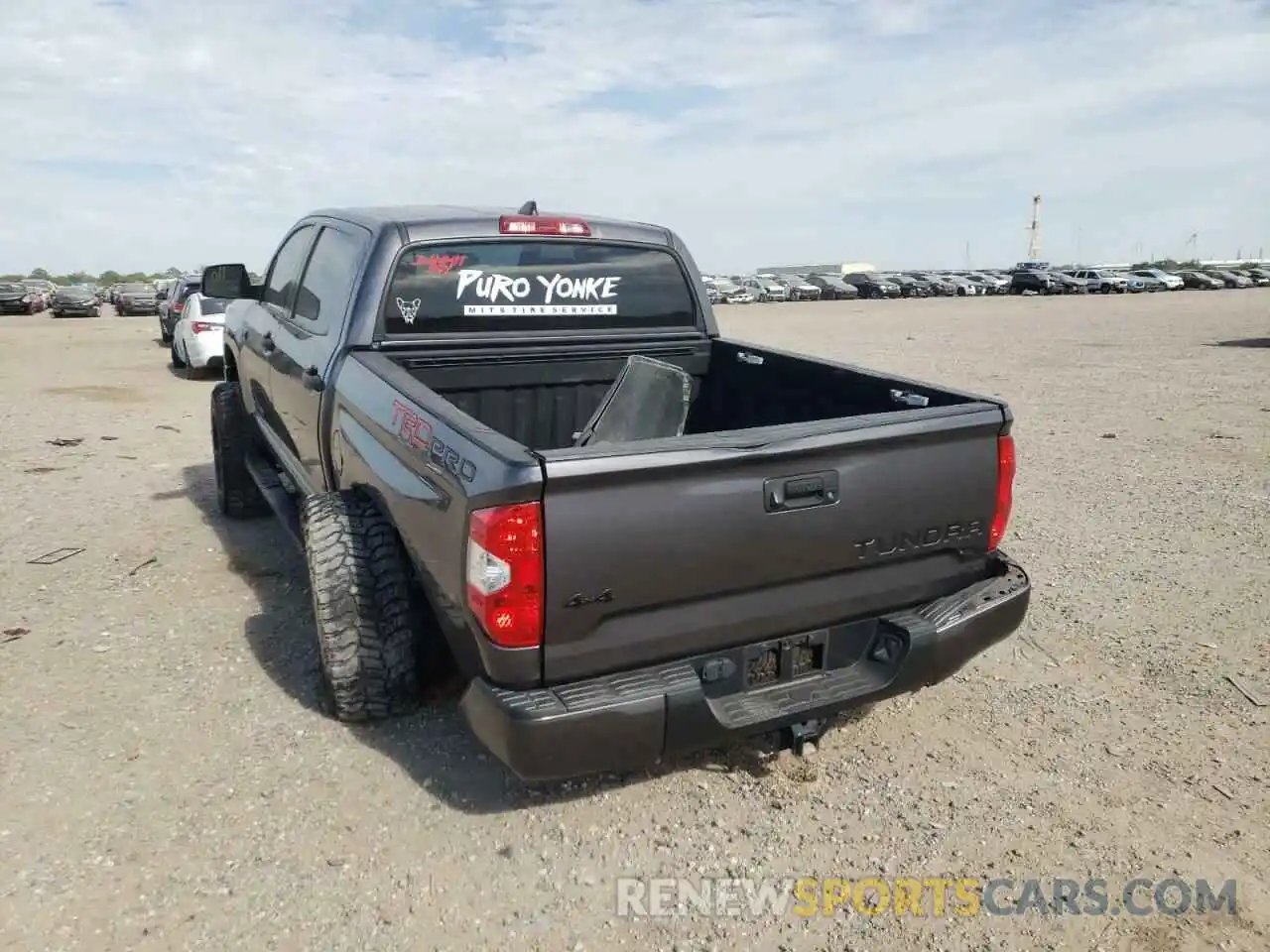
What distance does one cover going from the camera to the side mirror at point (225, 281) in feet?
18.7

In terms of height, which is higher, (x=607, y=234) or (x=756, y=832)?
(x=607, y=234)

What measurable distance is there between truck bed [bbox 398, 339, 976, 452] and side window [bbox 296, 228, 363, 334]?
0.46 meters

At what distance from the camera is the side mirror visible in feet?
18.7

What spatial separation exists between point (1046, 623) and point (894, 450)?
2.17 m

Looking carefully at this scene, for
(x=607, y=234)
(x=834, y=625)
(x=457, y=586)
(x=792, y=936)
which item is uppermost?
(x=607, y=234)

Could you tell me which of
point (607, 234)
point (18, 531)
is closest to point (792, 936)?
point (607, 234)

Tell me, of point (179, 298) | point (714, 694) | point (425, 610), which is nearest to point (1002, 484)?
point (714, 694)

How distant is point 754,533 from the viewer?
2.83 metres

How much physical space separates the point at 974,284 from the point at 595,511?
59.8 meters

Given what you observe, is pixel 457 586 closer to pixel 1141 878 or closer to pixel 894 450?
pixel 894 450

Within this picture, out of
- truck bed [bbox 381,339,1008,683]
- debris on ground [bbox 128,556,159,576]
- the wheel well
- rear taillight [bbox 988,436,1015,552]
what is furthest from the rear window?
debris on ground [bbox 128,556,159,576]

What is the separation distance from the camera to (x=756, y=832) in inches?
122

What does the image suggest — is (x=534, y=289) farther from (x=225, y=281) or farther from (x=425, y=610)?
(x=225, y=281)

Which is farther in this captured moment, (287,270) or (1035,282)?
(1035,282)
